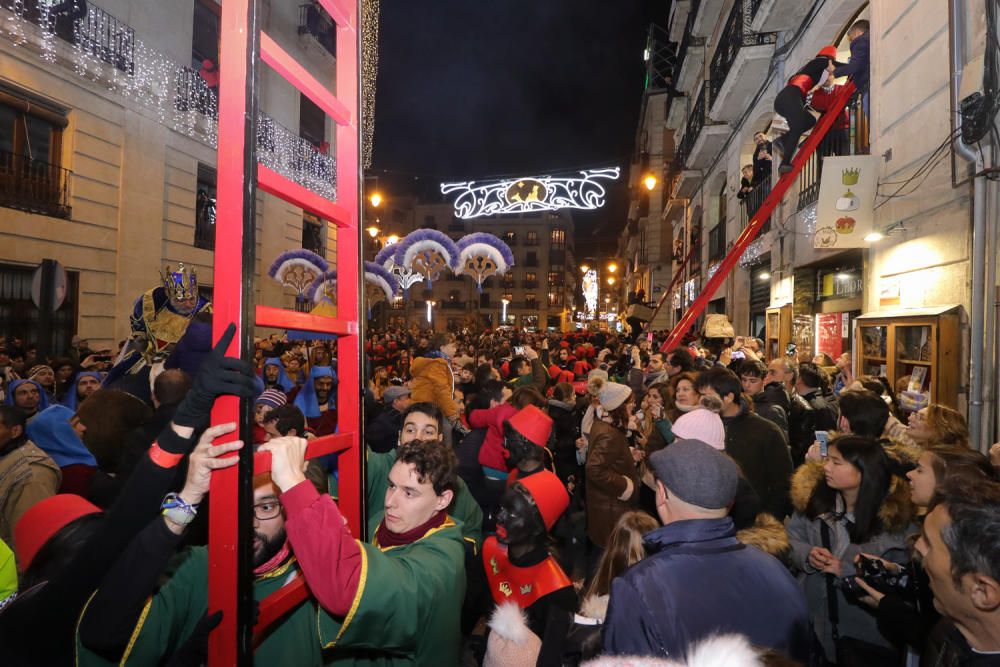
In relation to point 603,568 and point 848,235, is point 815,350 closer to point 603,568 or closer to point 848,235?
point 848,235

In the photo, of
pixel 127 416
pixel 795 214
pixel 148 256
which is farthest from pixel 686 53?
pixel 127 416

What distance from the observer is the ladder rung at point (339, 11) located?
6.20ft

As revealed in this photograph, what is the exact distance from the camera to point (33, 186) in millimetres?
9836

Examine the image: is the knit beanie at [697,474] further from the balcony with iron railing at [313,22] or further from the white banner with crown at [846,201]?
the balcony with iron railing at [313,22]

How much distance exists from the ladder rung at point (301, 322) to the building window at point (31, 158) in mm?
11145

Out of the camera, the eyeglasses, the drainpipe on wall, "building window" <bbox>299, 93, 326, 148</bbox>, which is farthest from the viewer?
"building window" <bbox>299, 93, 326, 148</bbox>

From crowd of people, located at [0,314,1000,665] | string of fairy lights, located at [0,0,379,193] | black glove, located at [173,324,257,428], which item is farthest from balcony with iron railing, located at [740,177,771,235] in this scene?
black glove, located at [173,324,257,428]

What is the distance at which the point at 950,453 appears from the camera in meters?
2.95

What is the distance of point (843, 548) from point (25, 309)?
42.7ft

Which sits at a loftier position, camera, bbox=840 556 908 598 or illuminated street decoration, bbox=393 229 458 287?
illuminated street decoration, bbox=393 229 458 287

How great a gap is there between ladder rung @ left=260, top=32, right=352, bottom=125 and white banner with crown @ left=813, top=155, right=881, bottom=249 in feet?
24.0

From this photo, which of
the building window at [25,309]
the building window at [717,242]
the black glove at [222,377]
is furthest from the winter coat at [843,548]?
the building window at [717,242]

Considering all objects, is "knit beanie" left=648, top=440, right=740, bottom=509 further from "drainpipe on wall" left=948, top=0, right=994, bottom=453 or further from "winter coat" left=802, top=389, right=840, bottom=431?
"drainpipe on wall" left=948, top=0, right=994, bottom=453

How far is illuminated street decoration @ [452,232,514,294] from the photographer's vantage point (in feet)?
35.1
